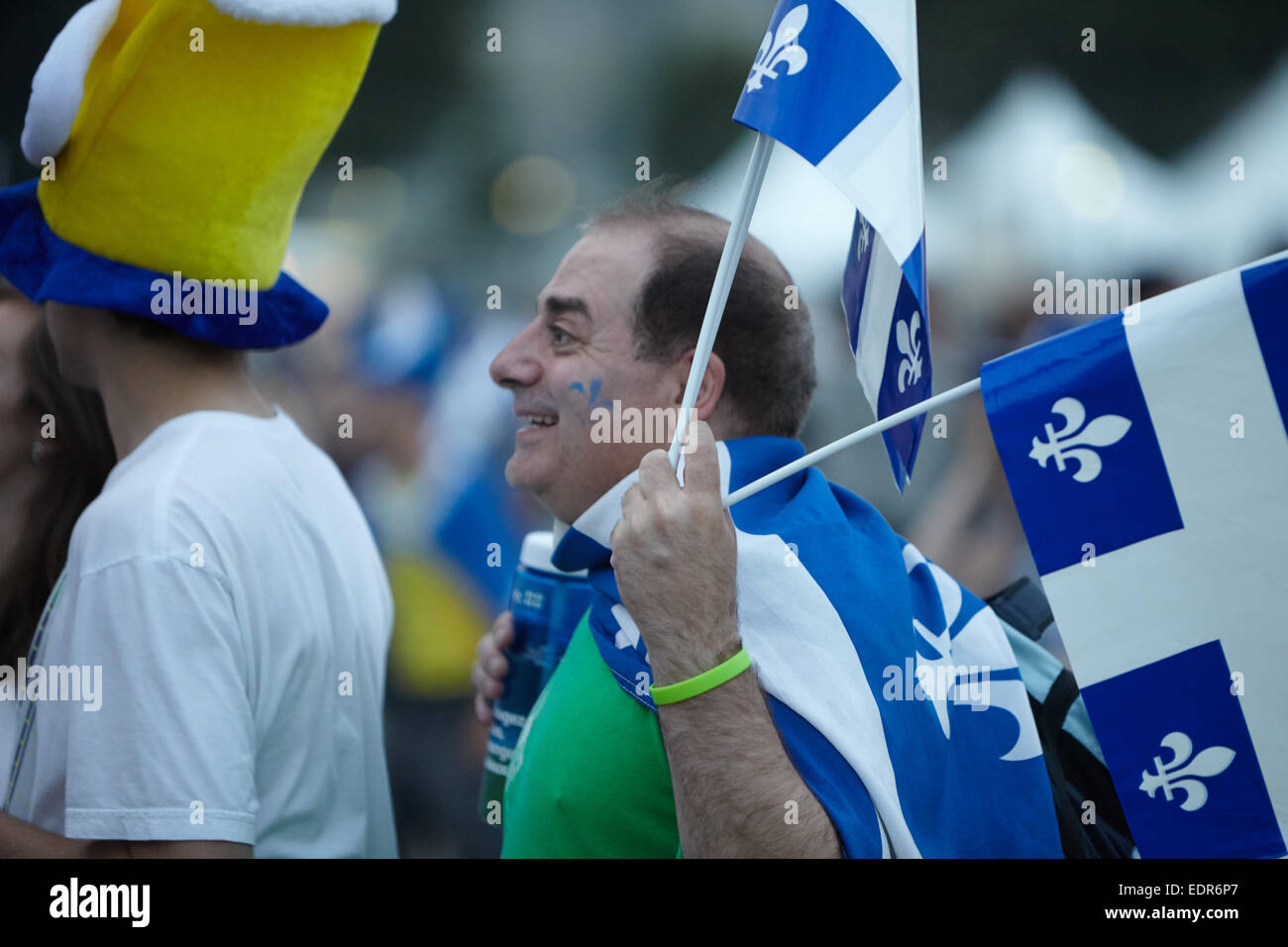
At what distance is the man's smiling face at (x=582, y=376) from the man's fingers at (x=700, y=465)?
32 cm

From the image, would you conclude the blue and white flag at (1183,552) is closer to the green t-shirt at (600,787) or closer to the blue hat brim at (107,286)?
the green t-shirt at (600,787)

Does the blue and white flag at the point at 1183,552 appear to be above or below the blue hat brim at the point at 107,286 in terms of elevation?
below

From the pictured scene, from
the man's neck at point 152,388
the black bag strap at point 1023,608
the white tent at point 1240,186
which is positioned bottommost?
the black bag strap at point 1023,608

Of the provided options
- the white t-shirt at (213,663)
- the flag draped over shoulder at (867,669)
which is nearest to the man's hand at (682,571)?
the flag draped over shoulder at (867,669)

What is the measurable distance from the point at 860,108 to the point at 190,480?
3.37ft

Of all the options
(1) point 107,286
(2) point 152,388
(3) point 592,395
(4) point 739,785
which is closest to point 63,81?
(1) point 107,286

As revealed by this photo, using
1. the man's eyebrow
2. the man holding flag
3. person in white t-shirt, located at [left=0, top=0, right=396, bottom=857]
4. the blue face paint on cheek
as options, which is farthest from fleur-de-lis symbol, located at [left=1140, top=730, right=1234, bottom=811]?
person in white t-shirt, located at [left=0, top=0, right=396, bottom=857]

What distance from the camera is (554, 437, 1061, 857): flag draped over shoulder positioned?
1294 millimetres

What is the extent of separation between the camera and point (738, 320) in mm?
1730

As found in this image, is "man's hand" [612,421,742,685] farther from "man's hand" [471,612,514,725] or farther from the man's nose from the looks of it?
"man's hand" [471,612,514,725]

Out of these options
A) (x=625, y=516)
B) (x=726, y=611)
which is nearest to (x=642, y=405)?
(x=625, y=516)

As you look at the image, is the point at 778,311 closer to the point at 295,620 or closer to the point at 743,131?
the point at 295,620

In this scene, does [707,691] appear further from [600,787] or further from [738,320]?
[738,320]

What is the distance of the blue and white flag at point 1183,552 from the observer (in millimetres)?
1224
